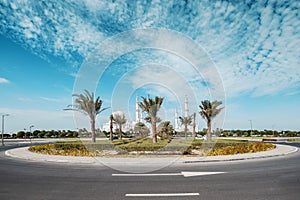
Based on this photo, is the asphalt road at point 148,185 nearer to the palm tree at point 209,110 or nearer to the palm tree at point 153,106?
the palm tree at point 153,106

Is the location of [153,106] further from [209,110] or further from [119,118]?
[119,118]

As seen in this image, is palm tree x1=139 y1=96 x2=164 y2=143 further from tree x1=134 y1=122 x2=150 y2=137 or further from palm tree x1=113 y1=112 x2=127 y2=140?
tree x1=134 y1=122 x2=150 y2=137

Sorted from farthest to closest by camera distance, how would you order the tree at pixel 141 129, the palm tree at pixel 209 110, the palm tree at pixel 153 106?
the tree at pixel 141 129, the palm tree at pixel 209 110, the palm tree at pixel 153 106

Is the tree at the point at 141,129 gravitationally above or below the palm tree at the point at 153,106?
below

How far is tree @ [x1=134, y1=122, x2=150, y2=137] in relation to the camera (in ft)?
222

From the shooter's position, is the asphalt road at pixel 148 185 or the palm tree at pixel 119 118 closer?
the asphalt road at pixel 148 185

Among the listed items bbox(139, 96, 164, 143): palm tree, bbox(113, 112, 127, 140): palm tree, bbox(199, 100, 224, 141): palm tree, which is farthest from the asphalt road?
bbox(113, 112, 127, 140): palm tree

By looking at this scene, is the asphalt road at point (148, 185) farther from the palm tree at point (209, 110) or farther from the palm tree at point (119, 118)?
the palm tree at point (119, 118)

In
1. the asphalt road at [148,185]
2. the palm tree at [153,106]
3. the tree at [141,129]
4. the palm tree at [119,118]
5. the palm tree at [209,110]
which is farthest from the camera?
the tree at [141,129]

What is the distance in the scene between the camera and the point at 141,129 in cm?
6825

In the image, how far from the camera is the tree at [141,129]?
6781 cm

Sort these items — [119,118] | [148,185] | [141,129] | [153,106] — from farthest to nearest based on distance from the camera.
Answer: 1. [141,129]
2. [119,118]
3. [153,106]
4. [148,185]

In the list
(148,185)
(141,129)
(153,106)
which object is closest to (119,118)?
(141,129)

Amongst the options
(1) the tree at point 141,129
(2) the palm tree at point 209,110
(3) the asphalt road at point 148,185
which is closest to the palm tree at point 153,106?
(2) the palm tree at point 209,110
